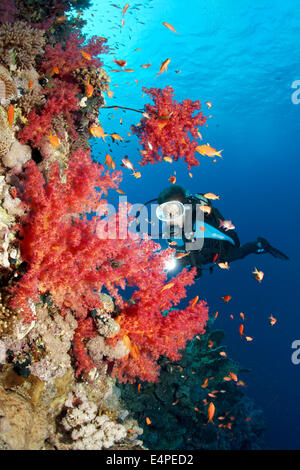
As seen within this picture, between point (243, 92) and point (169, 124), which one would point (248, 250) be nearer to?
point (169, 124)

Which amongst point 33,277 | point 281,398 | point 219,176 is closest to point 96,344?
point 33,277

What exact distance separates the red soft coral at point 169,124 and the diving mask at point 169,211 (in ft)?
4.41

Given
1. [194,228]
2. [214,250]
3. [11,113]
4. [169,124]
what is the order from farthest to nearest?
[214,250]
[194,228]
[169,124]
[11,113]

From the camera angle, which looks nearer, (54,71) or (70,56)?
(54,71)

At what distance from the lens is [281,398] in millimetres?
21547

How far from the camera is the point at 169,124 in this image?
6191mm

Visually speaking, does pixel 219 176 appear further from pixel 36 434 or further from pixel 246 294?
pixel 36 434

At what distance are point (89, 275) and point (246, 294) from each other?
148 ft

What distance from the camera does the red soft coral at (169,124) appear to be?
609 cm

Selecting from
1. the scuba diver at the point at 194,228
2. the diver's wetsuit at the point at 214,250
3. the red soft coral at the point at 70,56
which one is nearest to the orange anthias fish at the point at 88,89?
the red soft coral at the point at 70,56

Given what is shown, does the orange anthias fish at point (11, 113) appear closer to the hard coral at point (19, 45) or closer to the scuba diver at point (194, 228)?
the hard coral at point (19, 45)

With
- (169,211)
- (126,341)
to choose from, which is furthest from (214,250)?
(126,341)

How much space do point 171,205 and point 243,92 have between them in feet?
97.8

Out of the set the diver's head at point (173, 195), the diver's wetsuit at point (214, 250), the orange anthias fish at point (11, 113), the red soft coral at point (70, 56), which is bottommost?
the diver's wetsuit at point (214, 250)
